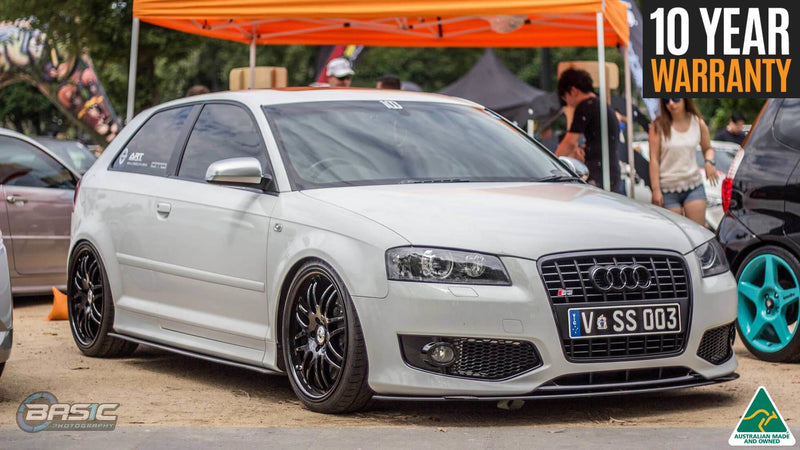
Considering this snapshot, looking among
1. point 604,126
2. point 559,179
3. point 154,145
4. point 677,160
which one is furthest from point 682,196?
point 154,145

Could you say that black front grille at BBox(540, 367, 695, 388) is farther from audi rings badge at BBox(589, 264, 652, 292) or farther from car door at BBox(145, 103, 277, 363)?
car door at BBox(145, 103, 277, 363)

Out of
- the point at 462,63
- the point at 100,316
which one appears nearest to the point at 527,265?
the point at 100,316

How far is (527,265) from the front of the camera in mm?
5898

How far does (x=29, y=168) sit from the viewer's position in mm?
11672

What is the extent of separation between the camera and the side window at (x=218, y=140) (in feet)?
24.0

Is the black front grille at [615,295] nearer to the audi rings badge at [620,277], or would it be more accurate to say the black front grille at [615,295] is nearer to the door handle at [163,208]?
the audi rings badge at [620,277]

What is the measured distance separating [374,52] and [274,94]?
177 ft

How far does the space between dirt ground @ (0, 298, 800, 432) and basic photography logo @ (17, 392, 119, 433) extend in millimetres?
62

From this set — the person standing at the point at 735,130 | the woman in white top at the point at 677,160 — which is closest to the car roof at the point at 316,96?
Answer: the woman in white top at the point at 677,160

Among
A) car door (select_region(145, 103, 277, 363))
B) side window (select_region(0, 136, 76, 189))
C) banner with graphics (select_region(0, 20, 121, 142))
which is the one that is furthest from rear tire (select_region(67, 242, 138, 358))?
banner with graphics (select_region(0, 20, 121, 142))

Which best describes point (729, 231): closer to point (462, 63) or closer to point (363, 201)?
point (363, 201)

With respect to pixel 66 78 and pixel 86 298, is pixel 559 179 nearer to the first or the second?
pixel 86 298

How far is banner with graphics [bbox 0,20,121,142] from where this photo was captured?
929 inches

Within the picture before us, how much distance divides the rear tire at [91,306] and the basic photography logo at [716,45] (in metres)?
4.62
